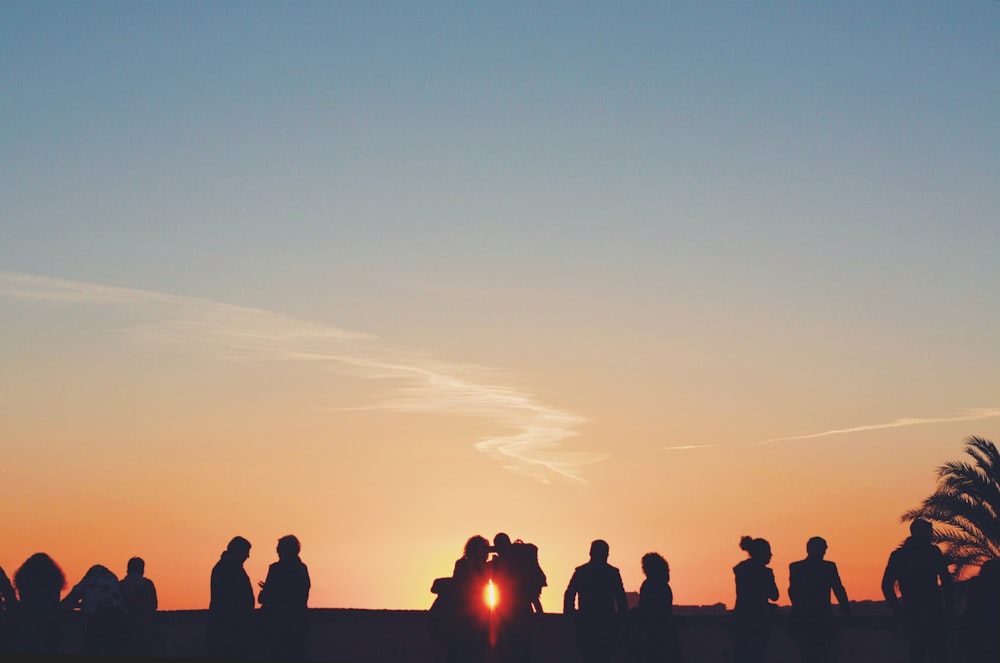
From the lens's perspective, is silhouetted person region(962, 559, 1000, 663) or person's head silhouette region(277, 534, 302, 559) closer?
silhouetted person region(962, 559, 1000, 663)

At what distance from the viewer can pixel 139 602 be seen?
15.2 meters

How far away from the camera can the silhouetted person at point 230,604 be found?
1447cm

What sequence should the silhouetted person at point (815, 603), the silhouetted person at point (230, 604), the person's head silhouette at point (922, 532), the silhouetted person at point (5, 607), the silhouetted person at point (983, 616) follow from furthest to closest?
the person's head silhouette at point (922, 532)
the silhouetted person at point (230, 604)
the silhouetted person at point (815, 603)
the silhouetted person at point (5, 607)
the silhouetted person at point (983, 616)

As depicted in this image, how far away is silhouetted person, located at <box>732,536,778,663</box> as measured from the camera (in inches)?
572

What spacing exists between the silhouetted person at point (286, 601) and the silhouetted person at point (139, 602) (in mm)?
1636

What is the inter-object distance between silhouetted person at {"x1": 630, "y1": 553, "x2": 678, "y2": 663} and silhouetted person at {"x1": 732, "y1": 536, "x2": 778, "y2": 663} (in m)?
0.78

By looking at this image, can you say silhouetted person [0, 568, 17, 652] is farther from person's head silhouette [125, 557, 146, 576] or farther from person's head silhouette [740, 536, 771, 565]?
person's head silhouette [740, 536, 771, 565]

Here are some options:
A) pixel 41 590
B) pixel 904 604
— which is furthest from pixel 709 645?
pixel 41 590

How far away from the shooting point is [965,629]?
14219mm

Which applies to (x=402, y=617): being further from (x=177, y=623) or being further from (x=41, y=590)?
(x=41, y=590)

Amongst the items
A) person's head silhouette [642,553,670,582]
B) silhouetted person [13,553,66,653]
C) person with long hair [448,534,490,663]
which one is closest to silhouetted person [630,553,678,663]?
person's head silhouette [642,553,670,582]

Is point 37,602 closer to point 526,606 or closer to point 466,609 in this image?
point 466,609

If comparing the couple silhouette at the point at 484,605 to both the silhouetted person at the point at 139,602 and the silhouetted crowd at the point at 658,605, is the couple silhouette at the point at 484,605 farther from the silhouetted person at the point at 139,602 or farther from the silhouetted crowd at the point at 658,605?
the silhouetted person at the point at 139,602

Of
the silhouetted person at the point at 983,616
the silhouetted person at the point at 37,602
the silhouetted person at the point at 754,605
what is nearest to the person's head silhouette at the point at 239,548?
the silhouetted person at the point at 37,602
